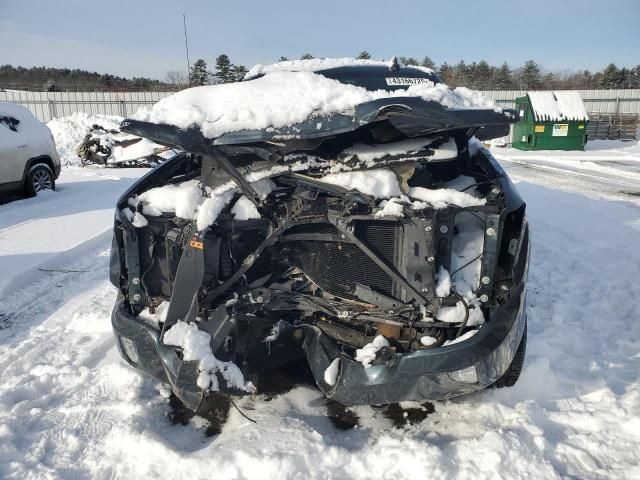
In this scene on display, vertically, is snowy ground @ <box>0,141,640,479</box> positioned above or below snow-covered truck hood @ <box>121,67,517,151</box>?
below

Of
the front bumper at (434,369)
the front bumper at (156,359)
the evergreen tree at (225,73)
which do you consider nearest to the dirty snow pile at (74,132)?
the evergreen tree at (225,73)

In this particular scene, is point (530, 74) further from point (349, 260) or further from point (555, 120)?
point (349, 260)

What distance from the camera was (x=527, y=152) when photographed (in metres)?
20.4

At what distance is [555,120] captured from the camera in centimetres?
1978

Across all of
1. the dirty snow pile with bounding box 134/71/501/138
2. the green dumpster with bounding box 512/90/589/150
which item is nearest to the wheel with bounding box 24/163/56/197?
the dirty snow pile with bounding box 134/71/501/138

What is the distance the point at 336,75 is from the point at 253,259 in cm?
142

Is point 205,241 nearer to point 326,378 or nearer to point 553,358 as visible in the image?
point 326,378

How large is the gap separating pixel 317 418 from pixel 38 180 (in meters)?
9.27

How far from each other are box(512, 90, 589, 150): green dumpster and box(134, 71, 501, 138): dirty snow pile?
61.3ft

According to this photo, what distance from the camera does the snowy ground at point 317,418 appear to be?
8.00 feet

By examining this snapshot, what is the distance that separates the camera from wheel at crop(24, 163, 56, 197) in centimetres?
961

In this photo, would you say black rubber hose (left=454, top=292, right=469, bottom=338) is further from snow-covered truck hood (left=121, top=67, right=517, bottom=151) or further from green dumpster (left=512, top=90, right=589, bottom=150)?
green dumpster (left=512, top=90, right=589, bottom=150)

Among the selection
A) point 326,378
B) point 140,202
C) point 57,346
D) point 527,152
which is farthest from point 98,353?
point 527,152

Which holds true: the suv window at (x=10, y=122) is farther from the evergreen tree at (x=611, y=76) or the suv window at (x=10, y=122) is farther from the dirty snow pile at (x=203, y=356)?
the evergreen tree at (x=611, y=76)
